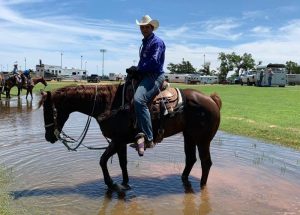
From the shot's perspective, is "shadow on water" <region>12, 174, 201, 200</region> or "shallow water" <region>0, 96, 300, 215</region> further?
"shadow on water" <region>12, 174, 201, 200</region>

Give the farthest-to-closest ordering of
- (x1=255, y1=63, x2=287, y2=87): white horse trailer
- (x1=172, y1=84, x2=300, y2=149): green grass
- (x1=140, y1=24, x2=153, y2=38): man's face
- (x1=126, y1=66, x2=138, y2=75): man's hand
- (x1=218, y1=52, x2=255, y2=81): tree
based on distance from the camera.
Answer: (x1=218, y1=52, x2=255, y2=81): tree, (x1=255, y1=63, x2=287, y2=87): white horse trailer, (x1=172, y1=84, x2=300, y2=149): green grass, (x1=126, y1=66, x2=138, y2=75): man's hand, (x1=140, y1=24, x2=153, y2=38): man's face

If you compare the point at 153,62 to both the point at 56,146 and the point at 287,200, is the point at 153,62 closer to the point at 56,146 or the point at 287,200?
the point at 287,200

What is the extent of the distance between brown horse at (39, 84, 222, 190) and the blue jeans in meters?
0.22

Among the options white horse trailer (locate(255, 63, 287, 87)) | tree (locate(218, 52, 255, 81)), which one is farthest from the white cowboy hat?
tree (locate(218, 52, 255, 81))

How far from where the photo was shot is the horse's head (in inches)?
312

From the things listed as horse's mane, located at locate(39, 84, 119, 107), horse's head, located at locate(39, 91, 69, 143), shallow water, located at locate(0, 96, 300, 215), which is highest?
horse's mane, located at locate(39, 84, 119, 107)

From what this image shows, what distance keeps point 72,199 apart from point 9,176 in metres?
1.77

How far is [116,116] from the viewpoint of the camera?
787 centimetres

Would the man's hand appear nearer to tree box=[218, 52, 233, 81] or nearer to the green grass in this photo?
the green grass

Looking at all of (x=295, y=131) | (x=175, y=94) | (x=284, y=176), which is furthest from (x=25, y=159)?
(x=295, y=131)

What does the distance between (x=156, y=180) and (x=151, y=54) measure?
2.61m

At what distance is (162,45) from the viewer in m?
7.90

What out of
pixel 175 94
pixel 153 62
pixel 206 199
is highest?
pixel 153 62

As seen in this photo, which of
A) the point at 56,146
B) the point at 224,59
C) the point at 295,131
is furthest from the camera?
the point at 224,59
